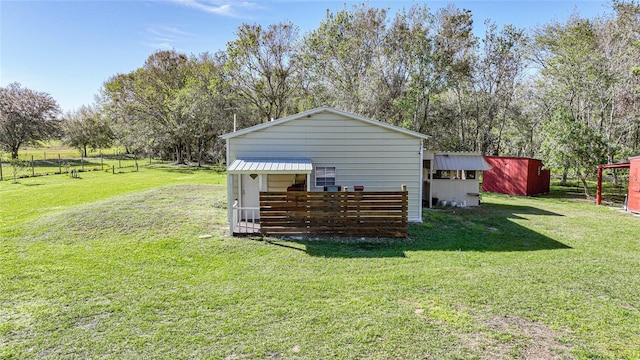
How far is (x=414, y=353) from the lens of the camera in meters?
3.82

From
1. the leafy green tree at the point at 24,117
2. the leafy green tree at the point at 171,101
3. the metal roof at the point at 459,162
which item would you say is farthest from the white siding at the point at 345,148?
the leafy green tree at the point at 24,117

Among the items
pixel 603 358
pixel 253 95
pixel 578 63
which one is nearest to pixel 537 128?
pixel 578 63

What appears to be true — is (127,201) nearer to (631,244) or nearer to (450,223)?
(450,223)

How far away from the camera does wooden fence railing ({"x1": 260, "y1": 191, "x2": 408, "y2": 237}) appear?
28.5 ft

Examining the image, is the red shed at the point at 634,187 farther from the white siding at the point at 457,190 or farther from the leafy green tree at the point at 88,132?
the leafy green tree at the point at 88,132

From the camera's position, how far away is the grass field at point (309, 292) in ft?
13.0

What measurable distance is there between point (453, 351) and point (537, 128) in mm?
25548

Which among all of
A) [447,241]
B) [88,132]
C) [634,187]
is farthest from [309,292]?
[88,132]

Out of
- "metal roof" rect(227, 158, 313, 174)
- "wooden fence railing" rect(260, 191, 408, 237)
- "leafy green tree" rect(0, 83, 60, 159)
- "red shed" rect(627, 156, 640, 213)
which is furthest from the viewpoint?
"leafy green tree" rect(0, 83, 60, 159)

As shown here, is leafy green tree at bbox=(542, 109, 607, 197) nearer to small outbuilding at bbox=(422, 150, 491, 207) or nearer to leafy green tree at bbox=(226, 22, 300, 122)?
small outbuilding at bbox=(422, 150, 491, 207)

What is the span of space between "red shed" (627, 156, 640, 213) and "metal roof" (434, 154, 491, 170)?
5007 mm

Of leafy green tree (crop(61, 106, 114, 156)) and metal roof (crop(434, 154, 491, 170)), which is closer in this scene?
metal roof (crop(434, 154, 491, 170))

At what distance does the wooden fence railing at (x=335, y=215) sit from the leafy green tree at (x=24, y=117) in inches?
1259

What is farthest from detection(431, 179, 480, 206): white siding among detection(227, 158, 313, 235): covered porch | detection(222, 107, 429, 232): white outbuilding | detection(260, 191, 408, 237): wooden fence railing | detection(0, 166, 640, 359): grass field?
detection(227, 158, 313, 235): covered porch
